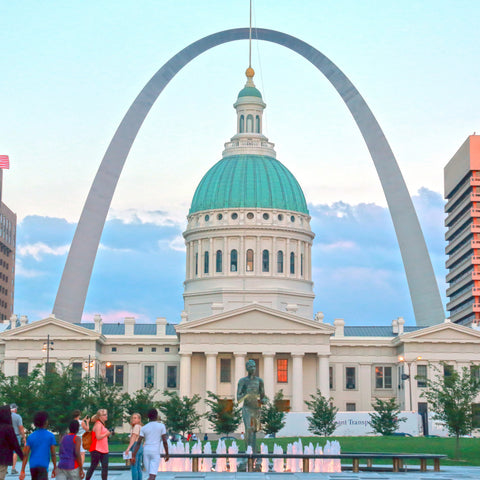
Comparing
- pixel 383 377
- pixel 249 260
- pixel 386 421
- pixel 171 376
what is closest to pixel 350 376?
pixel 383 377

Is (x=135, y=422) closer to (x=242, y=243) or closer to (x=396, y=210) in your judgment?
(x=396, y=210)

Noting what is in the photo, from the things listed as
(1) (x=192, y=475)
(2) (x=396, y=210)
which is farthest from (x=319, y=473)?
(2) (x=396, y=210)

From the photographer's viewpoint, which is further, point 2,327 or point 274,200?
point 274,200

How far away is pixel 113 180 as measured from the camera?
105 metres

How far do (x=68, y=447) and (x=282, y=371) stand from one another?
88759 millimetres

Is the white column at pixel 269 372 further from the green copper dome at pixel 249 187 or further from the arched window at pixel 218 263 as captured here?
the green copper dome at pixel 249 187

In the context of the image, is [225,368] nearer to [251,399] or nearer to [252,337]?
[252,337]

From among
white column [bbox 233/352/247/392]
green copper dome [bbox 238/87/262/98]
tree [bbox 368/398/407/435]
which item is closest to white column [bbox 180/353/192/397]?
white column [bbox 233/352/247/392]

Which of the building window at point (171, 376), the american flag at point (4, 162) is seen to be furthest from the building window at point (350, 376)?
the american flag at point (4, 162)

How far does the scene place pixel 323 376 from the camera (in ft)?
368

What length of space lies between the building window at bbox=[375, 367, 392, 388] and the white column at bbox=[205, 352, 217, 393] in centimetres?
1814

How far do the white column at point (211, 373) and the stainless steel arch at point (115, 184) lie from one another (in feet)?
48.4

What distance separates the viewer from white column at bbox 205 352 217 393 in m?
111

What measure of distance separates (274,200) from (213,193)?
7776 mm
